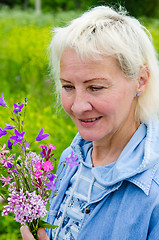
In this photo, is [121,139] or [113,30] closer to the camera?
[113,30]

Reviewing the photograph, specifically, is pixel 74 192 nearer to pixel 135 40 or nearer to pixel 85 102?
pixel 85 102

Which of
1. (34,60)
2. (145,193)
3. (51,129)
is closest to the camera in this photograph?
(145,193)

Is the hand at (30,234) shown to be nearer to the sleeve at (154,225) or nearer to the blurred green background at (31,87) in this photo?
the sleeve at (154,225)

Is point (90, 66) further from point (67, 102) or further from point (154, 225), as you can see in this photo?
point (154, 225)

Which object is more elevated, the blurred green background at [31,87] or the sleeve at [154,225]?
the blurred green background at [31,87]

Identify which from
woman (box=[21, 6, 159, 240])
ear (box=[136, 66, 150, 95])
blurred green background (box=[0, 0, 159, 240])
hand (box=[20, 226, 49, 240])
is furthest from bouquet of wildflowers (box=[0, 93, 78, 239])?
blurred green background (box=[0, 0, 159, 240])

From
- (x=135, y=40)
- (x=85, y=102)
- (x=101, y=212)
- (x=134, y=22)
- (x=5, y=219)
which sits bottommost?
(x=5, y=219)

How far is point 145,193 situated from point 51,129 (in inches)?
84.5

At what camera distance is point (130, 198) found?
1415mm

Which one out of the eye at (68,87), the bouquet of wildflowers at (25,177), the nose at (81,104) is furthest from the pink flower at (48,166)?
the eye at (68,87)

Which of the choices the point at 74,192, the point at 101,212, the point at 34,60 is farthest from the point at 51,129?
the point at 34,60

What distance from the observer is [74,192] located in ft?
5.53

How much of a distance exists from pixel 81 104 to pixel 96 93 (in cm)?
8

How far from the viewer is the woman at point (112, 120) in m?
1.40
